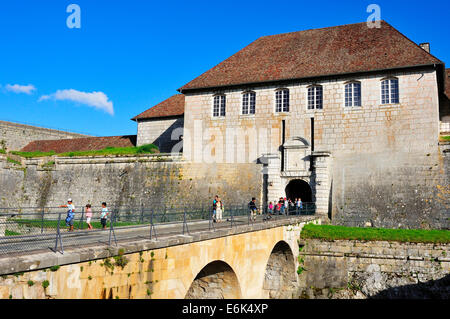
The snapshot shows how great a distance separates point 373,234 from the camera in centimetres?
1833

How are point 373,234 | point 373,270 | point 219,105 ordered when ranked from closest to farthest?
1. point 373,270
2. point 373,234
3. point 219,105

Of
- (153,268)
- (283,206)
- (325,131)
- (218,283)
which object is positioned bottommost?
(218,283)

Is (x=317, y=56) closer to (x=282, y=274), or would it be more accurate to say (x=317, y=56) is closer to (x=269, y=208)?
(x=269, y=208)

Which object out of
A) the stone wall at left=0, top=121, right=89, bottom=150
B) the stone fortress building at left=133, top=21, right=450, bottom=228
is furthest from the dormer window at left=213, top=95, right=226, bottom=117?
the stone wall at left=0, top=121, right=89, bottom=150

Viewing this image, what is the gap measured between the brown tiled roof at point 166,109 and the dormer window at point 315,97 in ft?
37.7

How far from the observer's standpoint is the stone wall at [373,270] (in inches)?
661

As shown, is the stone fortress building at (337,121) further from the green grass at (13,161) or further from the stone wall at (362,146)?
the green grass at (13,161)

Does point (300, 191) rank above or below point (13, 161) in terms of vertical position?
below

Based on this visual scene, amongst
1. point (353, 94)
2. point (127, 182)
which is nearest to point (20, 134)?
point (127, 182)

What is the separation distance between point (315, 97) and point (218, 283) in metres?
15.4

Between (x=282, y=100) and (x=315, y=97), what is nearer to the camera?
(x=315, y=97)

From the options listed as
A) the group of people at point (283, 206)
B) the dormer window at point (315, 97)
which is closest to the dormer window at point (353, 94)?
the dormer window at point (315, 97)
